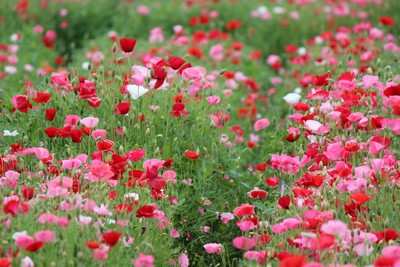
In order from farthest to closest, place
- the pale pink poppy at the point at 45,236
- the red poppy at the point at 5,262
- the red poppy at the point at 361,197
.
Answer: the red poppy at the point at 361,197
the pale pink poppy at the point at 45,236
the red poppy at the point at 5,262

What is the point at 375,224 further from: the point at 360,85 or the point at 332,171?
the point at 360,85

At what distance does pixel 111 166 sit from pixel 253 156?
2.41 m

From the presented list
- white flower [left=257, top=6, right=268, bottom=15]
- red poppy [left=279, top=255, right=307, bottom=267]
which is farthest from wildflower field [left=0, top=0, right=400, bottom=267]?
white flower [left=257, top=6, right=268, bottom=15]

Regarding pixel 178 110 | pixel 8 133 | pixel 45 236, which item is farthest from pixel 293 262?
pixel 8 133

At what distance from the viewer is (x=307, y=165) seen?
4242 mm

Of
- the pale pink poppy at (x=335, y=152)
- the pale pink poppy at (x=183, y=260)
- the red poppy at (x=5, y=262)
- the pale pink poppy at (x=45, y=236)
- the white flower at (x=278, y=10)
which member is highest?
the red poppy at (x=5, y=262)

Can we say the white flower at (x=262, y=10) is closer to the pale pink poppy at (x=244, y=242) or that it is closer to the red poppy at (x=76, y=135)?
the red poppy at (x=76, y=135)

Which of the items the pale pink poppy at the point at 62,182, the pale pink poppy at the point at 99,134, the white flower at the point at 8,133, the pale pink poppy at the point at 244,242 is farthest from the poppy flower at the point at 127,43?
the pale pink poppy at the point at 244,242

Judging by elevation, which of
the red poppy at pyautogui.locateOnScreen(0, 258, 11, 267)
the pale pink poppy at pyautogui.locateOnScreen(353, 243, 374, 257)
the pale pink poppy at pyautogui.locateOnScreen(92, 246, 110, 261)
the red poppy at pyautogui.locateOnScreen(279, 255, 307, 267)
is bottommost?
the pale pink poppy at pyautogui.locateOnScreen(353, 243, 374, 257)

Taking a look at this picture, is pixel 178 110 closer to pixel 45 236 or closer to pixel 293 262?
pixel 45 236

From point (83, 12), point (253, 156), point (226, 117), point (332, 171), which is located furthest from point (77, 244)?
point (83, 12)

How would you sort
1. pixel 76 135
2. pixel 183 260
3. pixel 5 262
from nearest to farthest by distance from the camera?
pixel 5 262
pixel 183 260
pixel 76 135

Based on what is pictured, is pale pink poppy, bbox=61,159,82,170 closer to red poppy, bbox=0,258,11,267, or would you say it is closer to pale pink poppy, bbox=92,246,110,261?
pale pink poppy, bbox=92,246,110,261

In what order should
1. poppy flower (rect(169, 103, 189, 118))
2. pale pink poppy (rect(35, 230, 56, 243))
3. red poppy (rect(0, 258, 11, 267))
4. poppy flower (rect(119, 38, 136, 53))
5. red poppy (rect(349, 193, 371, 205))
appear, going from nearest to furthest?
1. red poppy (rect(0, 258, 11, 267))
2. pale pink poppy (rect(35, 230, 56, 243))
3. red poppy (rect(349, 193, 371, 205))
4. poppy flower (rect(119, 38, 136, 53))
5. poppy flower (rect(169, 103, 189, 118))
